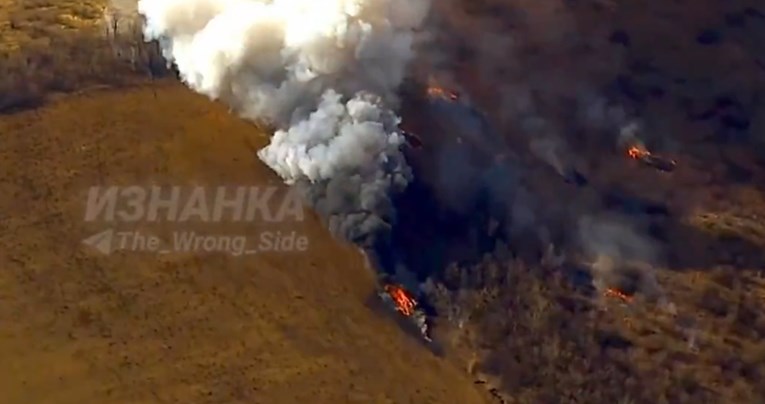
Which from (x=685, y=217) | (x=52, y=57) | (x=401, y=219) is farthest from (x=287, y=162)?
(x=685, y=217)

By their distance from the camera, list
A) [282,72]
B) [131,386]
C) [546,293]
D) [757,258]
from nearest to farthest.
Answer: [131,386]
[546,293]
[757,258]
[282,72]

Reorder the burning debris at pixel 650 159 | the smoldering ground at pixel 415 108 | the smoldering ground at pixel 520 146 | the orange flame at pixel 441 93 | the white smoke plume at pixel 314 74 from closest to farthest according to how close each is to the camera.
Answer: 1. the smoldering ground at pixel 520 146
2. the smoldering ground at pixel 415 108
3. the white smoke plume at pixel 314 74
4. the burning debris at pixel 650 159
5. the orange flame at pixel 441 93

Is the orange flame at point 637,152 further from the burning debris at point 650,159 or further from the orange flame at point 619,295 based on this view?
the orange flame at point 619,295

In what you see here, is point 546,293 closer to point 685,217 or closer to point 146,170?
point 685,217

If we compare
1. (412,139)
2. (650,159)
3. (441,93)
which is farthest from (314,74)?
(650,159)

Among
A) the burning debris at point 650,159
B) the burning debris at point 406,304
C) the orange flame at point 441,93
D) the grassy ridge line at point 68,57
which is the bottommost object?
the burning debris at point 406,304

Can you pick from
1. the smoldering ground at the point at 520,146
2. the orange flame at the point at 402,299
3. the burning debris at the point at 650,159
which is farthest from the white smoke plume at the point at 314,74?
the burning debris at the point at 650,159

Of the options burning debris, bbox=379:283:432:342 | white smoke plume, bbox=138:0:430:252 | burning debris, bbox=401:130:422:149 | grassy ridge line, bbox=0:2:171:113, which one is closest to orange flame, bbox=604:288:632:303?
burning debris, bbox=379:283:432:342
